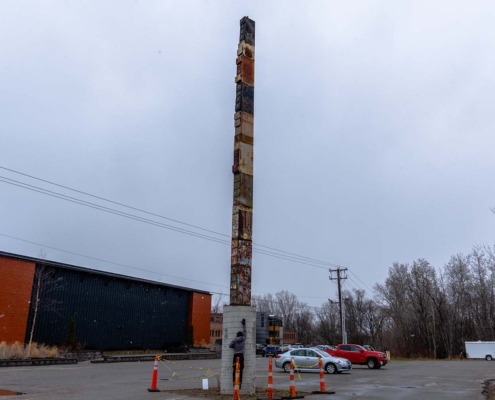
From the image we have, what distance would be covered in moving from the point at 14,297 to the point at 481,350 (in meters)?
47.3

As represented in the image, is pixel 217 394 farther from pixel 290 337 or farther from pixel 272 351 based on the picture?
pixel 290 337

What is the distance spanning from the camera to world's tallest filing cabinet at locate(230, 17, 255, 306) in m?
14.3

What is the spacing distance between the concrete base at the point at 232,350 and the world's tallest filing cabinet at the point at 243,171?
1.02ft

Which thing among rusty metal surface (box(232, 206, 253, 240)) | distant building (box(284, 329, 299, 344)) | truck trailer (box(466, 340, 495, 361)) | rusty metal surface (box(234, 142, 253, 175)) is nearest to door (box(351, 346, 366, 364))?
rusty metal surface (box(232, 206, 253, 240))

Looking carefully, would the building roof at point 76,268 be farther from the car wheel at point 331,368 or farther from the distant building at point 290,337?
the distant building at point 290,337

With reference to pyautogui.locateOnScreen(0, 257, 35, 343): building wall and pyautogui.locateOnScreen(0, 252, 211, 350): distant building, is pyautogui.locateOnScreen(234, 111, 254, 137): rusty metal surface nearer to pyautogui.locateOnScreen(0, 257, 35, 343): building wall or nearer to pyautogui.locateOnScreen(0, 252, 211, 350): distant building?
pyautogui.locateOnScreen(0, 252, 211, 350): distant building

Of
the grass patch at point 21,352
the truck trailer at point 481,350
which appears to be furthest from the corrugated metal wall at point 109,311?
the truck trailer at point 481,350

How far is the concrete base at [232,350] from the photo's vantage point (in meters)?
13.1

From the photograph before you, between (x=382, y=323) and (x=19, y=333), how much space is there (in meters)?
77.2

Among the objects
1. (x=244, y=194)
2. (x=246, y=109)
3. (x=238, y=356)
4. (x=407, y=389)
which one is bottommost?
(x=407, y=389)

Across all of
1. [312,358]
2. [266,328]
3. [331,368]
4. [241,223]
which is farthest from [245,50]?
[266,328]

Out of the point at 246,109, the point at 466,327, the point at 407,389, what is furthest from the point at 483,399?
the point at 466,327

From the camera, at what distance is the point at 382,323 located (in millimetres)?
94062

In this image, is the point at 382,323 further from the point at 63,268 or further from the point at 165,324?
the point at 63,268
